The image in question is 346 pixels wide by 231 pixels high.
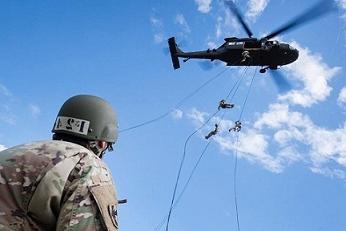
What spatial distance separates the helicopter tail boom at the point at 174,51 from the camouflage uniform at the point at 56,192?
85.5ft

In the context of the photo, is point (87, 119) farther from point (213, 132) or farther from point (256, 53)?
point (256, 53)

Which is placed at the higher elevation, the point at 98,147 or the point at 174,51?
the point at 174,51

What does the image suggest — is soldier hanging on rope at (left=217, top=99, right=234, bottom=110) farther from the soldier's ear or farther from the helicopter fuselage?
the soldier's ear

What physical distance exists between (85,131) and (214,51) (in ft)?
71.5

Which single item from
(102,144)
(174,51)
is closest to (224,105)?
(174,51)

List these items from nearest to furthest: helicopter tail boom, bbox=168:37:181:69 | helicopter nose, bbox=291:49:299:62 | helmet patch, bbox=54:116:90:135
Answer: helmet patch, bbox=54:116:90:135, helicopter nose, bbox=291:49:299:62, helicopter tail boom, bbox=168:37:181:69

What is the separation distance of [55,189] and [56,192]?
0.02 m

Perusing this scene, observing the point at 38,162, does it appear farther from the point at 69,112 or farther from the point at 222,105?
the point at 222,105

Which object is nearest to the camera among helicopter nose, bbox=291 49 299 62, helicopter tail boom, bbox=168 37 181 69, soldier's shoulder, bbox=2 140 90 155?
soldier's shoulder, bbox=2 140 90 155

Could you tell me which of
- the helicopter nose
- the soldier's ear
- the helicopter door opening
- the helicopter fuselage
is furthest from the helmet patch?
the helicopter nose

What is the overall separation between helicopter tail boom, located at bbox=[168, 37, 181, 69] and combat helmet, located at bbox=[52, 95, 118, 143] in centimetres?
2543

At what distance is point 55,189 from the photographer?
8.09 feet

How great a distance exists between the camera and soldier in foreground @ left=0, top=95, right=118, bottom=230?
7.88 feet

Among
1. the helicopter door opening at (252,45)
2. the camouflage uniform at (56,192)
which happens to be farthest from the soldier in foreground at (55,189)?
the helicopter door opening at (252,45)
